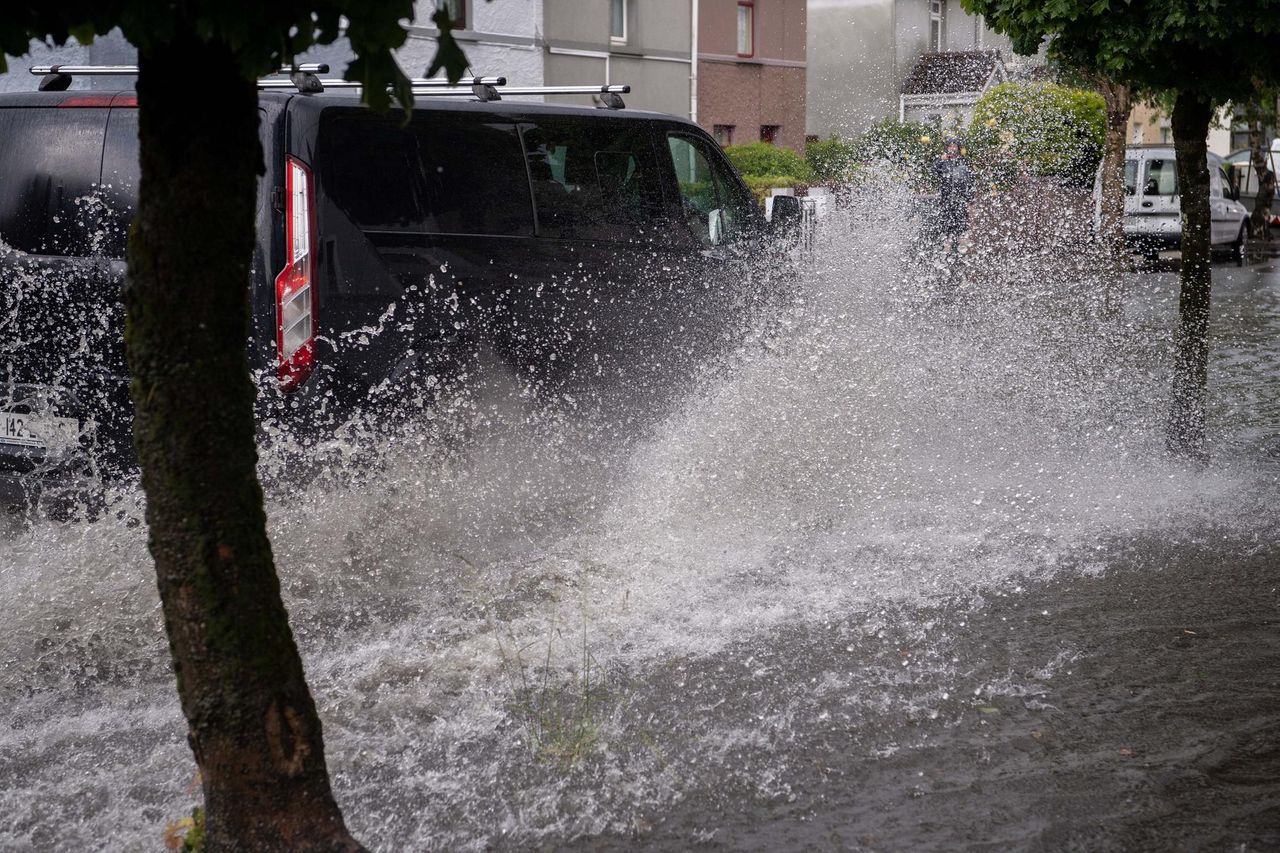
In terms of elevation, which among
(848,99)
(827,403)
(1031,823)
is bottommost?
(1031,823)

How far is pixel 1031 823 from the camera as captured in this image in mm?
3584

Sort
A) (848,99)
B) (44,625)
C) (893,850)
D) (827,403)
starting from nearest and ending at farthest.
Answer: (893,850)
(44,625)
(827,403)
(848,99)

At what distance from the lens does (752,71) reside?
32.3 m

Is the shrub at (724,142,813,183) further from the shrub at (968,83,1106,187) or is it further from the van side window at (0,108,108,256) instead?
the van side window at (0,108,108,256)

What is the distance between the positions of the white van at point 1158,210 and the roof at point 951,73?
1430cm

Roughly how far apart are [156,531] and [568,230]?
14.0 feet

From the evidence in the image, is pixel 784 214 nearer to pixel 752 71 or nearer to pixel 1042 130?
pixel 1042 130

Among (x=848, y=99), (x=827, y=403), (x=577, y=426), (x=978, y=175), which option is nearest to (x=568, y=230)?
(x=577, y=426)

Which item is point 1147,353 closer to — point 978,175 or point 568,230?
point 568,230

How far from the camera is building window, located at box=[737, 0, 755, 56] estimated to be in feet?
106

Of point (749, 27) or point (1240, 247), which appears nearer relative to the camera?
point (1240, 247)

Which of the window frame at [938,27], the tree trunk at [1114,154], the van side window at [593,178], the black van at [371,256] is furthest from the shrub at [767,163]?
the black van at [371,256]

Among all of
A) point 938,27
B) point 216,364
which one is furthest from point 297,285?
point 938,27

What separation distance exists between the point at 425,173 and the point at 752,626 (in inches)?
100
